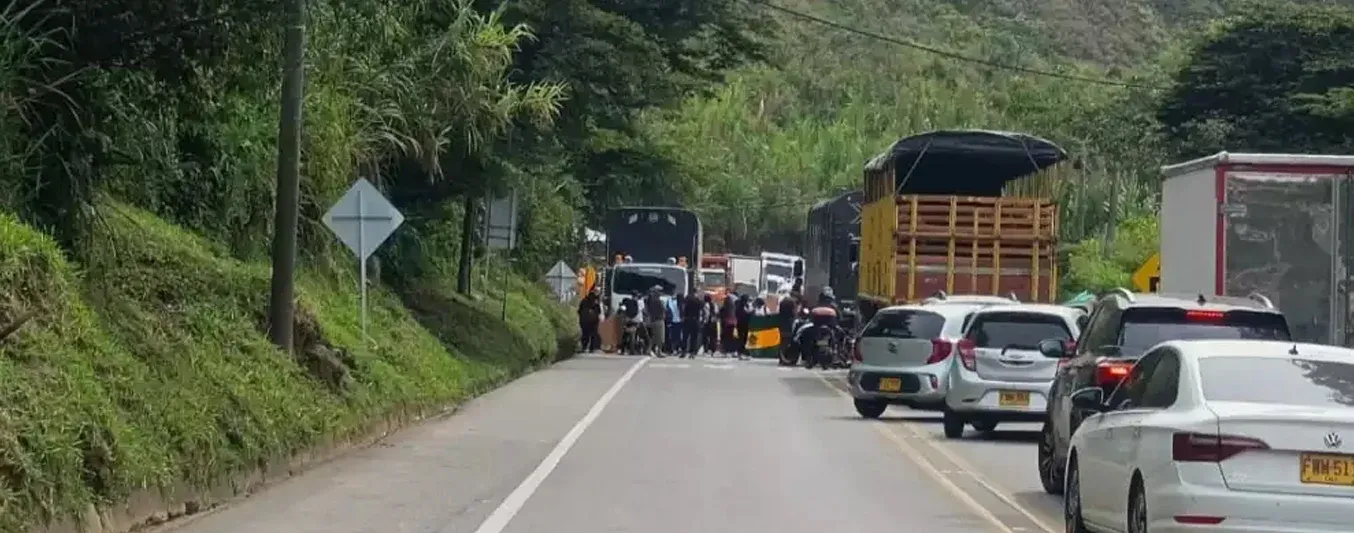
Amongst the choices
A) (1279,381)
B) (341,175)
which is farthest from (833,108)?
(1279,381)

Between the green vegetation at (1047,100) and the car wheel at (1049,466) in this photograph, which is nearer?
the car wheel at (1049,466)

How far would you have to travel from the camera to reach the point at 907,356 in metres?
27.5

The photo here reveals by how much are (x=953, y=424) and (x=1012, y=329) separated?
4.21ft

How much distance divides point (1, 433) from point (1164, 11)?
4027 inches

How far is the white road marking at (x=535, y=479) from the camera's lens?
15102 millimetres

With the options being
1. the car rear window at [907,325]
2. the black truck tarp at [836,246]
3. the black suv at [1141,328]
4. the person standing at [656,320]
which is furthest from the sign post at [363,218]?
the person standing at [656,320]

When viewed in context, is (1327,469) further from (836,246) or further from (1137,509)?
(836,246)

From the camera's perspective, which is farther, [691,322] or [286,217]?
[691,322]

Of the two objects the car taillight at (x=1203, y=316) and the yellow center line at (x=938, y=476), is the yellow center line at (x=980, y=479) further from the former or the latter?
the car taillight at (x=1203, y=316)

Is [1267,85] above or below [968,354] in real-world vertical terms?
above

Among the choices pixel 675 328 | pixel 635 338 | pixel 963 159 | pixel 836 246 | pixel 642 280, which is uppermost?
pixel 963 159

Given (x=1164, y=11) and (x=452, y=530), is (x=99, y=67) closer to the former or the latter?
(x=452, y=530)

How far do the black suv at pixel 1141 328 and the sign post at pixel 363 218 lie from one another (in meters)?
9.37

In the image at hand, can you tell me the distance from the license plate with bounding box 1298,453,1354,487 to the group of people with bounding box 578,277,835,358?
38.2m
